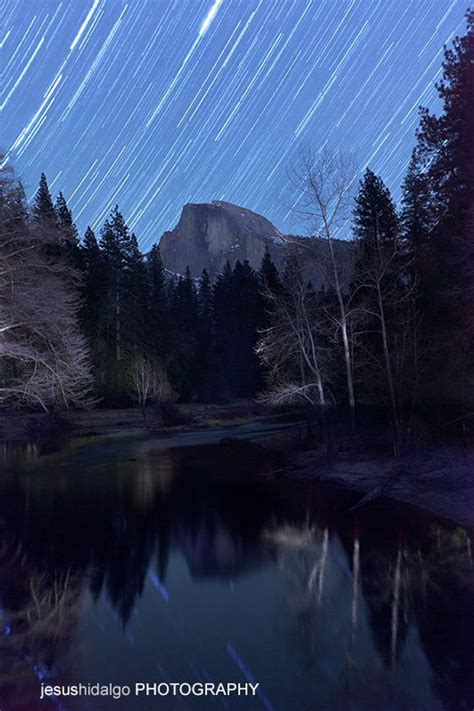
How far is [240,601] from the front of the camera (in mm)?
10406

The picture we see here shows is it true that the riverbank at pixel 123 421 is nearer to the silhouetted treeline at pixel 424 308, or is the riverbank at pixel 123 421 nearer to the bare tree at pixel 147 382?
the bare tree at pixel 147 382

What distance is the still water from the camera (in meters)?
7.11

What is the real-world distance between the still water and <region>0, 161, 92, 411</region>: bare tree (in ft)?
14.1

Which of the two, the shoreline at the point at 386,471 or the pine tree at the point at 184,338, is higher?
the pine tree at the point at 184,338

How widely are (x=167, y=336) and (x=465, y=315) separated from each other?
173 feet

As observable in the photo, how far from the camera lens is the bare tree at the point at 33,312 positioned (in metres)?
21.2

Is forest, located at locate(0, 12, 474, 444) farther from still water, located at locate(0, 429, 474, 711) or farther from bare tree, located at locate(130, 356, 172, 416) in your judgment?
bare tree, located at locate(130, 356, 172, 416)

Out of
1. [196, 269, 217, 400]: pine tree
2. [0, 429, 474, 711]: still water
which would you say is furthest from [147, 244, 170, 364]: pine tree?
[0, 429, 474, 711]: still water

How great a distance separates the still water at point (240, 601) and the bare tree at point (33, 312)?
4.29 meters

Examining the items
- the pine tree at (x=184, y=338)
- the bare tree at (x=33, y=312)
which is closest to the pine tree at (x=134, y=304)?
the pine tree at (x=184, y=338)

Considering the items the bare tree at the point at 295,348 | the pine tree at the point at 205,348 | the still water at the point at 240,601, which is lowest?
the still water at the point at 240,601

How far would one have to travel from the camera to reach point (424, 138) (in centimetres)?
2541

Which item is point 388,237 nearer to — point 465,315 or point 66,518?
point 465,315

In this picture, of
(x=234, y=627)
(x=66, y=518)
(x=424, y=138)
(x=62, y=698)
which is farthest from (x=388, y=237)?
(x=62, y=698)
